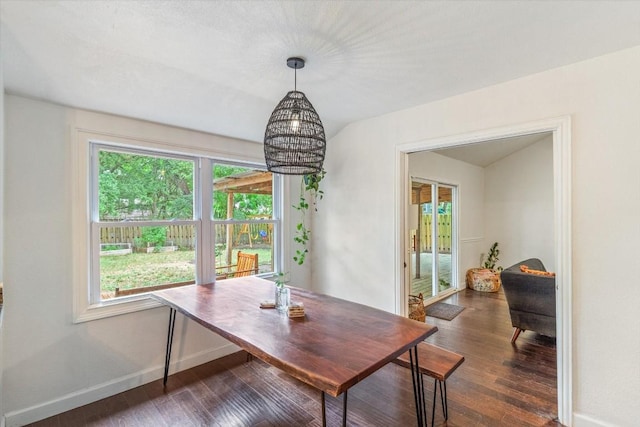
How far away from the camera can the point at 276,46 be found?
5.94ft

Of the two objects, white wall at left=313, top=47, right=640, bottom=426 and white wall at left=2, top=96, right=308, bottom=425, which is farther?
white wall at left=2, top=96, right=308, bottom=425

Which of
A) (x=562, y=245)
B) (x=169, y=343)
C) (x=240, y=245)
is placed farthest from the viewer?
(x=240, y=245)

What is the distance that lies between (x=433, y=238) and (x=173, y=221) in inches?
164

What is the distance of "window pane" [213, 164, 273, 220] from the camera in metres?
3.18

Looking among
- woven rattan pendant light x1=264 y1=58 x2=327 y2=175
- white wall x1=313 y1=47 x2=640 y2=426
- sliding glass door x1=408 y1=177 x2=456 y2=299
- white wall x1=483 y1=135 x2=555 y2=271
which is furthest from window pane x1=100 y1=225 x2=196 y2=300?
white wall x1=483 y1=135 x2=555 y2=271

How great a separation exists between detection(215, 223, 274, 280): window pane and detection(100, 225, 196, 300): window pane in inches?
11.1

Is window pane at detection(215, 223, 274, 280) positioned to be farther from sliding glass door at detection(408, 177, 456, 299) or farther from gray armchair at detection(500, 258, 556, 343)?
sliding glass door at detection(408, 177, 456, 299)

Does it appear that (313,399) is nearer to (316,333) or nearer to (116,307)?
(316,333)

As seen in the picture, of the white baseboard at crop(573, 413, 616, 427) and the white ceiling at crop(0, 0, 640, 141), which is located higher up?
the white ceiling at crop(0, 0, 640, 141)

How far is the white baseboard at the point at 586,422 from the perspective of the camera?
→ 192 centimetres

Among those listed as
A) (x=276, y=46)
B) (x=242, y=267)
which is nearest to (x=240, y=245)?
(x=242, y=267)

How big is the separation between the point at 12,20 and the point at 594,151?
3299mm

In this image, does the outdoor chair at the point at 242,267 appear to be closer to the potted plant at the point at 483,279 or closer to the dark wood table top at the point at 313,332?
the dark wood table top at the point at 313,332

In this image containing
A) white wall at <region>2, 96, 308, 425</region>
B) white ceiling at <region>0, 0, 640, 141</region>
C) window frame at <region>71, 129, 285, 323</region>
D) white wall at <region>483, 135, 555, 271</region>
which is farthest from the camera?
white wall at <region>483, 135, 555, 271</region>
